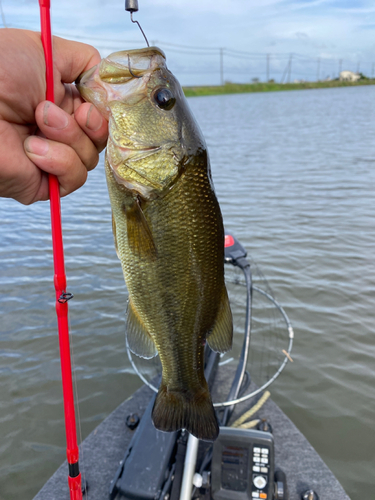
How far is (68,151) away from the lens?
162 centimetres

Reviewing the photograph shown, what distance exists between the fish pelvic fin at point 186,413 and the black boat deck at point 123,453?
180 cm

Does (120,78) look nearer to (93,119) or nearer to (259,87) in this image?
(93,119)

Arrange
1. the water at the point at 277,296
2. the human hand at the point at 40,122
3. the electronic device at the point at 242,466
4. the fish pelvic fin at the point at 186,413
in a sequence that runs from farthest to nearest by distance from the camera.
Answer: the water at the point at 277,296
the electronic device at the point at 242,466
the fish pelvic fin at the point at 186,413
the human hand at the point at 40,122

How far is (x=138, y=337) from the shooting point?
173 cm

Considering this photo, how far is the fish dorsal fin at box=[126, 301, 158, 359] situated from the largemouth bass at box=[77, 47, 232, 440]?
56 millimetres

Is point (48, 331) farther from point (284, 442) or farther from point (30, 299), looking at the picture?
point (284, 442)

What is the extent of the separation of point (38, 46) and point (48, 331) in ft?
15.8

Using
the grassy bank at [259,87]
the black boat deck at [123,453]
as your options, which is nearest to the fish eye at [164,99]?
the black boat deck at [123,453]

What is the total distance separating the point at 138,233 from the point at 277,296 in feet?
17.0

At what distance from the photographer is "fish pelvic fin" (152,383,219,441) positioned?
5.56 ft

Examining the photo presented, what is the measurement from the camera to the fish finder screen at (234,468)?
8.69ft

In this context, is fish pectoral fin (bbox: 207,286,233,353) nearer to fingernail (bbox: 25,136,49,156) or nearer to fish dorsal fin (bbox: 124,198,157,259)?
fish dorsal fin (bbox: 124,198,157,259)

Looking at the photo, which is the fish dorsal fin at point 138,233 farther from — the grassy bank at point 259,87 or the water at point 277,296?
the grassy bank at point 259,87

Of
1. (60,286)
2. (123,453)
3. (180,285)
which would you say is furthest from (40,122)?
(123,453)
